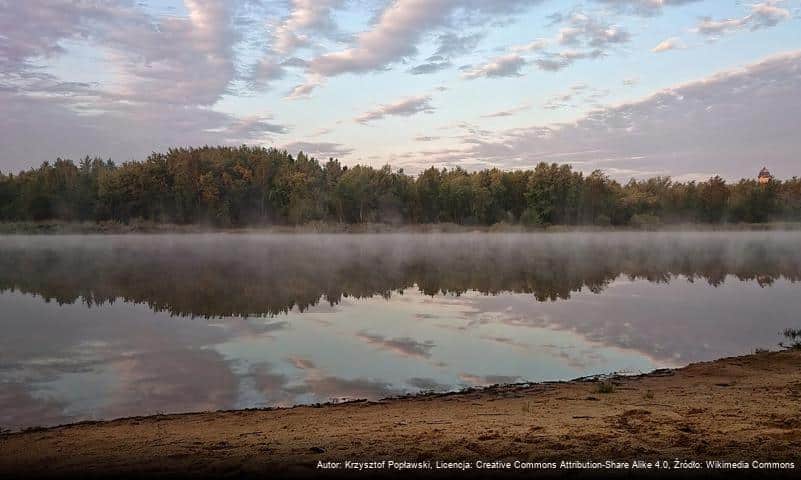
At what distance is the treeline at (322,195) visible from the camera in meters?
92.7

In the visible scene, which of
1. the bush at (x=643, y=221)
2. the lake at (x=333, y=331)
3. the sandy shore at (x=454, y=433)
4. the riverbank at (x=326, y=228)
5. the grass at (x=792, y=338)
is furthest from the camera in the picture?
the bush at (x=643, y=221)

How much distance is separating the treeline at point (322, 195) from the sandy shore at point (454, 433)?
293 ft

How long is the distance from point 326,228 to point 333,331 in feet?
269

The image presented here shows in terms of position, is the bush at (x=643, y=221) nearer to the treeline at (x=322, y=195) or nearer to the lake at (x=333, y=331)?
the treeline at (x=322, y=195)

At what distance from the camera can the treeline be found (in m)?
92.7

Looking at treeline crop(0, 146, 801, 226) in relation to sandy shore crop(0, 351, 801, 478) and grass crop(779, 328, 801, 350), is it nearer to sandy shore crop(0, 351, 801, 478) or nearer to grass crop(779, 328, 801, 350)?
grass crop(779, 328, 801, 350)

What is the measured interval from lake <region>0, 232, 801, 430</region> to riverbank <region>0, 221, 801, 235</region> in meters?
68.5

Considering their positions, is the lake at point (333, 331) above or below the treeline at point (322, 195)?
below

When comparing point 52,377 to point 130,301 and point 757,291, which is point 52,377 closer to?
point 130,301

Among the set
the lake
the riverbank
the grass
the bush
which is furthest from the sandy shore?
the bush

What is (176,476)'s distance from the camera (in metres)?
4.79

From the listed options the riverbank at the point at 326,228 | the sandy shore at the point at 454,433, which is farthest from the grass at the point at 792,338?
the riverbank at the point at 326,228

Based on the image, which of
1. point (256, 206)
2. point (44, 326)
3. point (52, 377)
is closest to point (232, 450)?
point (52, 377)

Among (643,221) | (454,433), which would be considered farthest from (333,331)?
(643,221)
